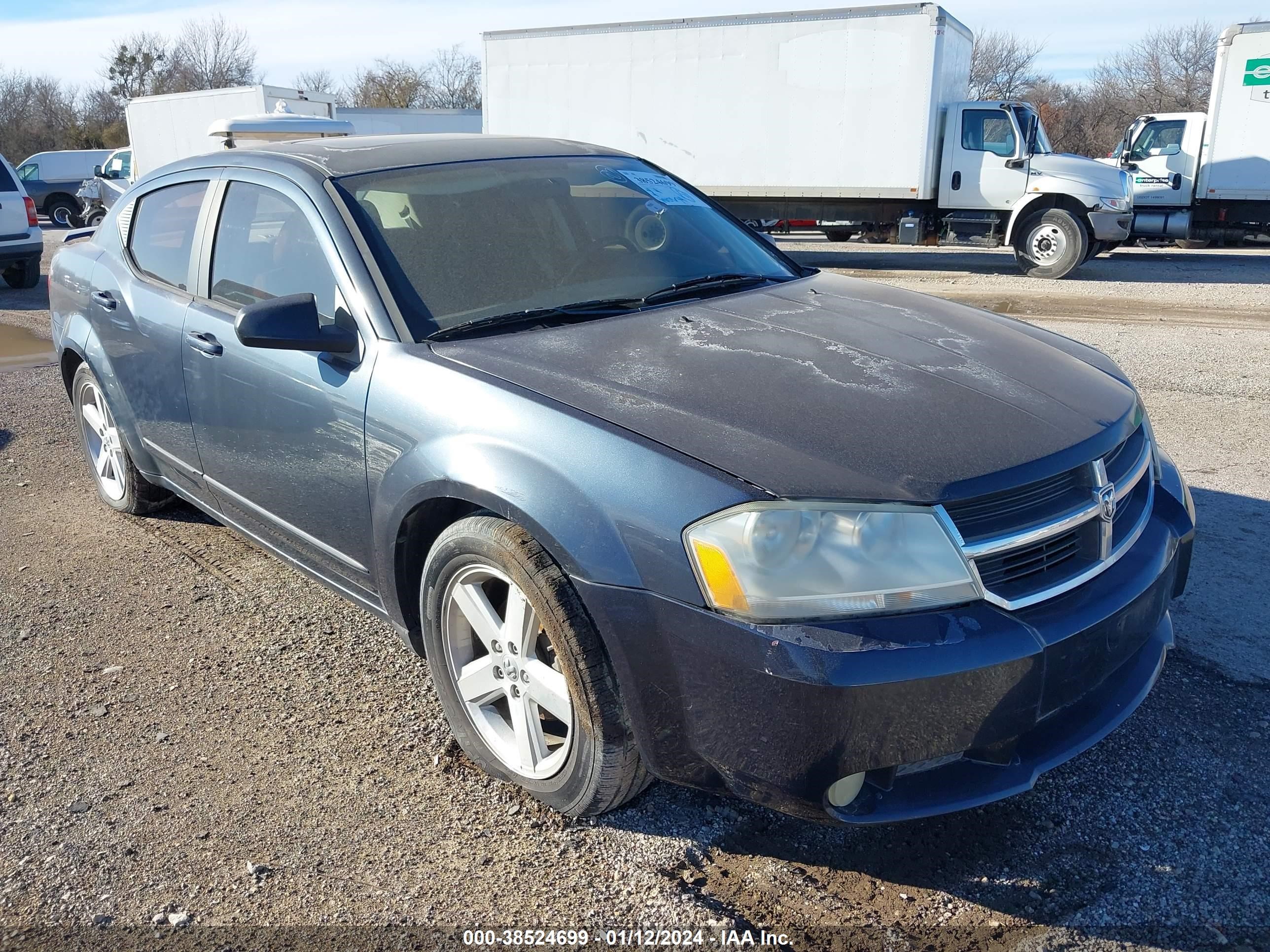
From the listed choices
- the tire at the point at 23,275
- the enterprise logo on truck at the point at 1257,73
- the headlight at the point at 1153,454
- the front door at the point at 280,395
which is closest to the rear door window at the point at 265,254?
the front door at the point at 280,395

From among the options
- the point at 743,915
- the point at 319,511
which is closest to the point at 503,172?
the point at 319,511


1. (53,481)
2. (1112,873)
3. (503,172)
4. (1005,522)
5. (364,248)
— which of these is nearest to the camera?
(1005,522)

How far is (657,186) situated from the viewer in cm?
401

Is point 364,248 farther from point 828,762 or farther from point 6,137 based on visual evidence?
point 6,137

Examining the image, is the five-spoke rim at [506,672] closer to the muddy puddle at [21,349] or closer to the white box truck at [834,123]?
the muddy puddle at [21,349]

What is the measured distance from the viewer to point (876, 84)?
1533cm

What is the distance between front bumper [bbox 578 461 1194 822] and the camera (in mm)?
2078

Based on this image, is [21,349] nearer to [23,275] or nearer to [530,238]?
[23,275]

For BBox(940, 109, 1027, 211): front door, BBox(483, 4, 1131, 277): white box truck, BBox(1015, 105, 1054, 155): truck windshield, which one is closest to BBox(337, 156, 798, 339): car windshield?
BBox(483, 4, 1131, 277): white box truck

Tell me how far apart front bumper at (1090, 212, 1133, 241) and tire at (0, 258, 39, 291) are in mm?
14577

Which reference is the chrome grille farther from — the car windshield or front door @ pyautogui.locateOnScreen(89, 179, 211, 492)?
front door @ pyautogui.locateOnScreen(89, 179, 211, 492)

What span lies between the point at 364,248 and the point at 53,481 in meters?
3.49

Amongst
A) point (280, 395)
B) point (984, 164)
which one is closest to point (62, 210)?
point (984, 164)

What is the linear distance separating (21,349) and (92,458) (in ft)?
18.1
